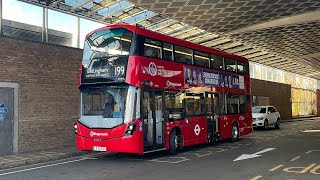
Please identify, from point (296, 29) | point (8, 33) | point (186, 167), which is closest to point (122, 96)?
point (186, 167)

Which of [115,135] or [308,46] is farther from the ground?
[308,46]

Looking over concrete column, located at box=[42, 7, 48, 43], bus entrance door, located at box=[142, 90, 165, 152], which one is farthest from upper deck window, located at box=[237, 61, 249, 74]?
concrete column, located at box=[42, 7, 48, 43]

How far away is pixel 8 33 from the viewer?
13.7 metres

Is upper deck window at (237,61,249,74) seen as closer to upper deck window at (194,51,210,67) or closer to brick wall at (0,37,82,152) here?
upper deck window at (194,51,210,67)

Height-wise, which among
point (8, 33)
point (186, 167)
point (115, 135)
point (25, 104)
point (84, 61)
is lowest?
point (186, 167)

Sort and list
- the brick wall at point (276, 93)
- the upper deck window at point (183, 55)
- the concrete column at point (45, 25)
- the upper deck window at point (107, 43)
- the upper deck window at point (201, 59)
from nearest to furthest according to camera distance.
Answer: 1. the upper deck window at point (107, 43)
2. the upper deck window at point (183, 55)
3. the upper deck window at point (201, 59)
4. the concrete column at point (45, 25)
5. the brick wall at point (276, 93)

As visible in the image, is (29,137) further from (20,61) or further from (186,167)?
(186,167)

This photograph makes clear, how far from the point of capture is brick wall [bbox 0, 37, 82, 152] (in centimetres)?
1342

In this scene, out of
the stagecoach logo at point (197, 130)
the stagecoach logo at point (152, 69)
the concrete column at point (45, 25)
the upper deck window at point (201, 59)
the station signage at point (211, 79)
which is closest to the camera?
the stagecoach logo at point (152, 69)

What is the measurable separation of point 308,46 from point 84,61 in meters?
23.6

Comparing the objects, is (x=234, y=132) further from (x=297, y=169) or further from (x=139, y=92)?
(x=297, y=169)

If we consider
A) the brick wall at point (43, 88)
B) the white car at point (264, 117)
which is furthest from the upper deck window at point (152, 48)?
the white car at point (264, 117)

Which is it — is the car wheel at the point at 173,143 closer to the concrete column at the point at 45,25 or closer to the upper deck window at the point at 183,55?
the upper deck window at the point at 183,55

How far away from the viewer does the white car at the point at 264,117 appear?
26070 millimetres
